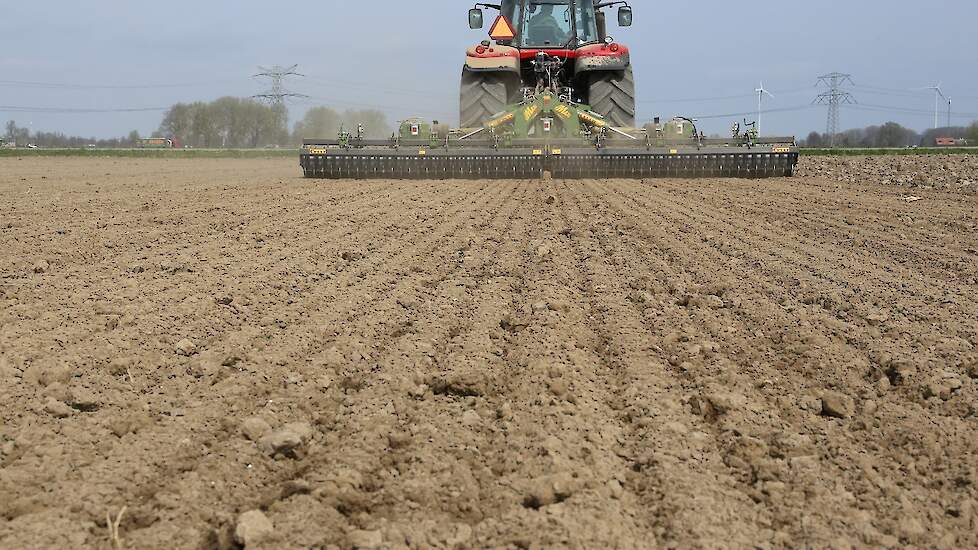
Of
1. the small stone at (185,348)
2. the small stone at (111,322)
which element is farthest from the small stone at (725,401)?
the small stone at (111,322)

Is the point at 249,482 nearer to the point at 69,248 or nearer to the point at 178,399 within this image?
the point at 178,399

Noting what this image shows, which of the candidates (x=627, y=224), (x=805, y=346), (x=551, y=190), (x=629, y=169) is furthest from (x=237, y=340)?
(x=629, y=169)

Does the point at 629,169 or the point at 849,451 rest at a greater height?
the point at 629,169

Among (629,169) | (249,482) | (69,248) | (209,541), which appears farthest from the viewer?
(629,169)

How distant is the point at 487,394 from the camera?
2.98 metres

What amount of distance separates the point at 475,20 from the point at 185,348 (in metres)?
10.9

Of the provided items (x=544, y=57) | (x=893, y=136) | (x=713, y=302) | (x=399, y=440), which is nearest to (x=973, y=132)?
(x=893, y=136)

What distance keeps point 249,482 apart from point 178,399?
774 mm

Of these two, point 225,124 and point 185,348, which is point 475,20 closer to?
point 185,348

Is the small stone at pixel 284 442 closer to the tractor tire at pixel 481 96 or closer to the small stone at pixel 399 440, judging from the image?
the small stone at pixel 399 440

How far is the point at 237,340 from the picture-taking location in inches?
142

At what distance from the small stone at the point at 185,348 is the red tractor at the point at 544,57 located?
10554mm

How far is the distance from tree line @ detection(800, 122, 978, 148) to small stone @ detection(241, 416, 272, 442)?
2242 inches

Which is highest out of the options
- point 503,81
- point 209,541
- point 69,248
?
point 503,81
